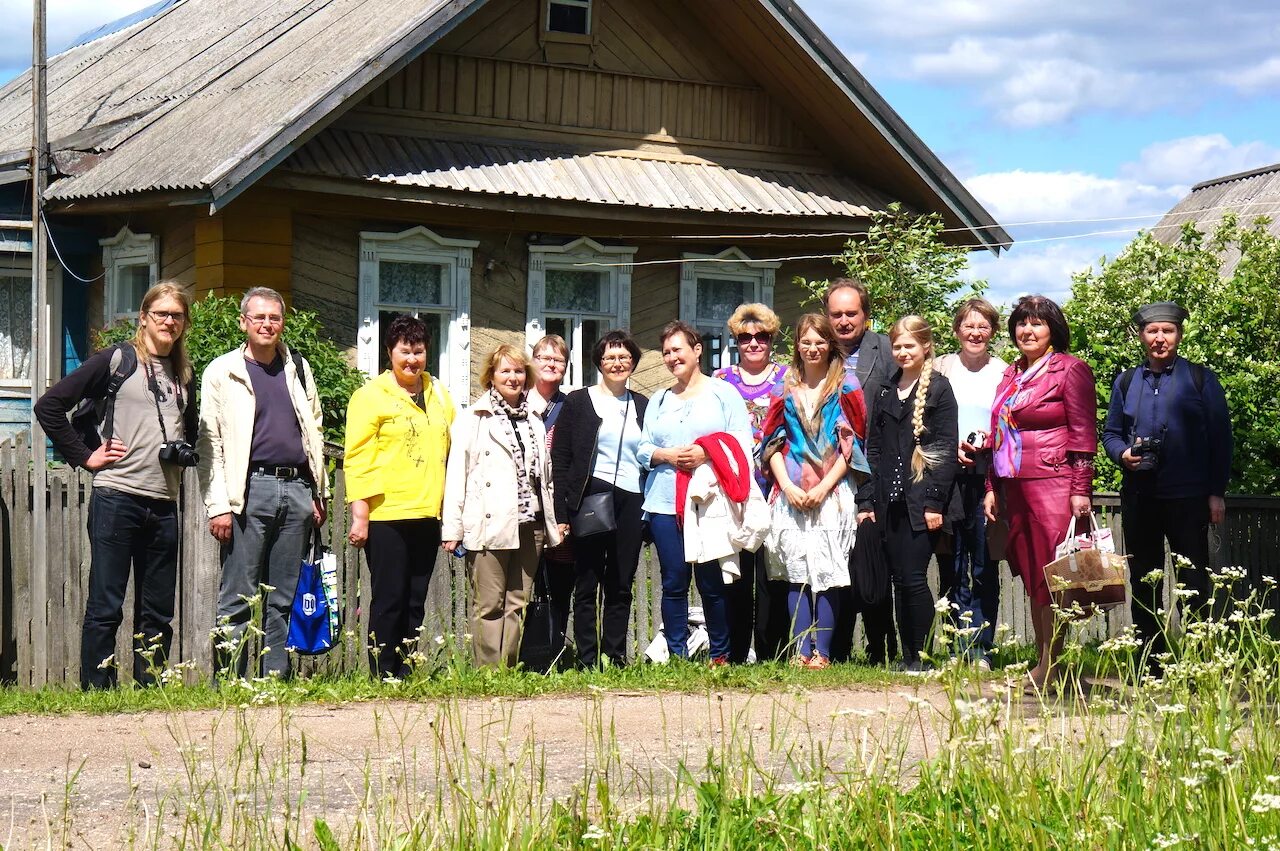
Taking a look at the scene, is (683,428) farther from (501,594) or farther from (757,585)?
(501,594)

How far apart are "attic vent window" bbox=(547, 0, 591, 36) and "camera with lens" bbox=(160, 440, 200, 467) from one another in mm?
9227

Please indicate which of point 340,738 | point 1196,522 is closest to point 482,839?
point 340,738

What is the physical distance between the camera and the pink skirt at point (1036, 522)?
7.33 m

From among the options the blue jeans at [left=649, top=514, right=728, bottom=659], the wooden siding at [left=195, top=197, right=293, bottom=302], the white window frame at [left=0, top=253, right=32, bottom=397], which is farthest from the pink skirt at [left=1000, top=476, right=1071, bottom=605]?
the white window frame at [left=0, top=253, right=32, bottom=397]

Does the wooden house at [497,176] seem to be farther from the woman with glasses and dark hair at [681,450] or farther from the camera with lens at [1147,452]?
the camera with lens at [1147,452]

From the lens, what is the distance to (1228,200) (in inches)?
1168

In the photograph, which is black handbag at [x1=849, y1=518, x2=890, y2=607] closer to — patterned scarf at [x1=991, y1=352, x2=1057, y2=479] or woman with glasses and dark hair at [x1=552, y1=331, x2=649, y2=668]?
patterned scarf at [x1=991, y1=352, x2=1057, y2=479]

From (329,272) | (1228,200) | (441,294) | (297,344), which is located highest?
(1228,200)

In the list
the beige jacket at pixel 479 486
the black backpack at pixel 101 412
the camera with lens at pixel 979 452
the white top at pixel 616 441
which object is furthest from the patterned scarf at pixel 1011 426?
the black backpack at pixel 101 412

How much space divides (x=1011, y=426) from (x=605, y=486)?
78.6 inches

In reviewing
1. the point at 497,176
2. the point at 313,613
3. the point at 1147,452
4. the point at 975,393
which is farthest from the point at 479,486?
the point at 497,176

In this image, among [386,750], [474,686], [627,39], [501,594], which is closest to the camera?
[386,750]

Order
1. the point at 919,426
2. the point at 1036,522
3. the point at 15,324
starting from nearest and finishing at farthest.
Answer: the point at 1036,522 → the point at 919,426 → the point at 15,324

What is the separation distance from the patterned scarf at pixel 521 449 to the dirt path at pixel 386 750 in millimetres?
1028
